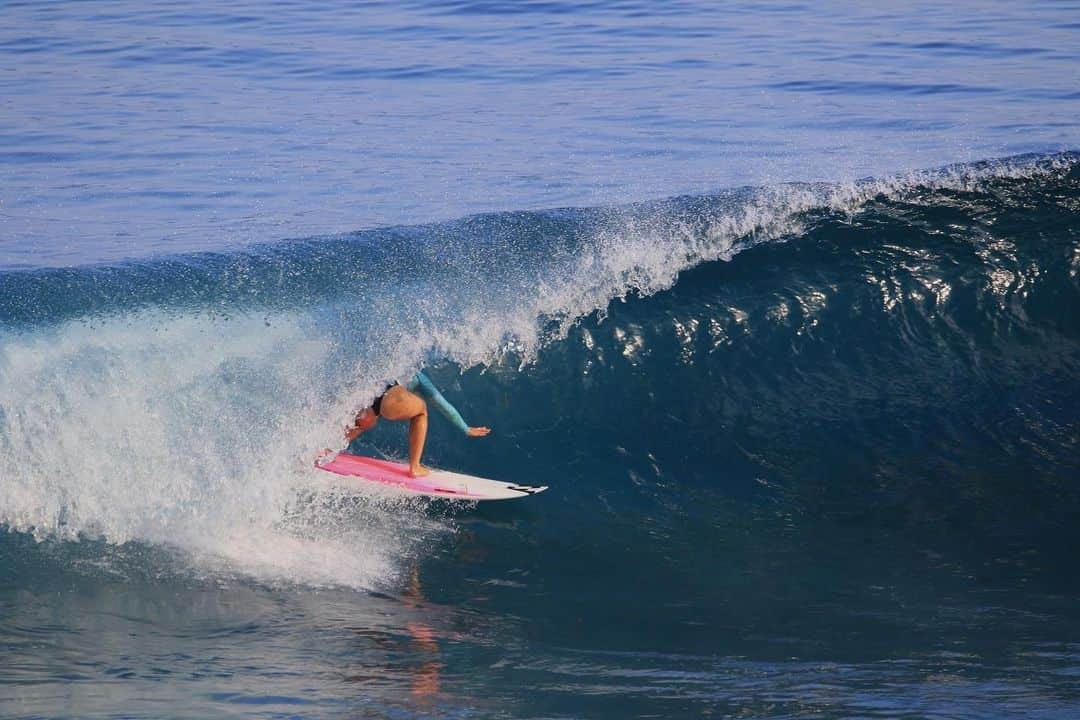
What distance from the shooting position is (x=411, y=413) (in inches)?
303

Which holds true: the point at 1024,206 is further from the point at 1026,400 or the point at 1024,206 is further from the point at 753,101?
Result: the point at 753,101

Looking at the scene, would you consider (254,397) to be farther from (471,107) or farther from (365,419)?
(471,107)

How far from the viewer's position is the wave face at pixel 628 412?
665 centimetres

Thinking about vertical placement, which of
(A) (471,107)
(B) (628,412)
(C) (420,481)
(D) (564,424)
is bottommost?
(C) (420,481)

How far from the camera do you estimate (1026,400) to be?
8898mm

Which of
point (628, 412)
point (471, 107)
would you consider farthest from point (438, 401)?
point (471, 107)

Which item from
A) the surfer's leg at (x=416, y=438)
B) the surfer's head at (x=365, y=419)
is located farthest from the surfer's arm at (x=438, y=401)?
the surfer's head at (x=365, y=419)

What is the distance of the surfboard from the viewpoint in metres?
7.64

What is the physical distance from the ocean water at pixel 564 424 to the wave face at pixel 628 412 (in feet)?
0.09

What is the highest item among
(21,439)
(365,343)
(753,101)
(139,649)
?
(753,101)

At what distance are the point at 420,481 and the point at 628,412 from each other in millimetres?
1810

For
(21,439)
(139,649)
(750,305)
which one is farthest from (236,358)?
(750,305)

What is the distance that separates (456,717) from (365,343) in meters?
4.31

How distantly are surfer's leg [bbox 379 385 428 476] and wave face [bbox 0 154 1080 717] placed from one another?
0.34 m
